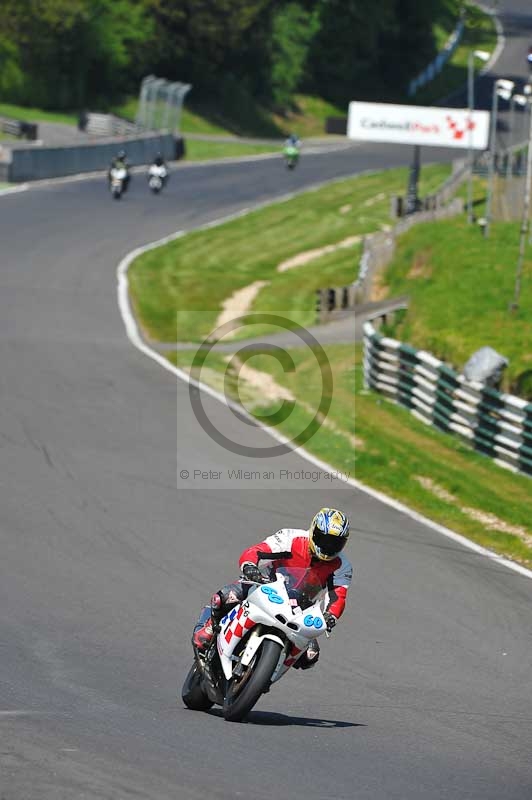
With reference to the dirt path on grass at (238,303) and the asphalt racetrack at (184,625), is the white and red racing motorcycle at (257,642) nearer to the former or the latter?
the asphalt racetrack at (184,625)

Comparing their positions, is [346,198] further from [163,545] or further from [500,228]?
[163,545]

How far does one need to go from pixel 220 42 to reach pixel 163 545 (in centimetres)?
7043

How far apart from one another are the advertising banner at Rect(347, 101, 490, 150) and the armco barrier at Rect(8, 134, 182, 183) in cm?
1063

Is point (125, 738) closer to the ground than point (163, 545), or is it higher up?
higher up

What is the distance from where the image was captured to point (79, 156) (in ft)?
178

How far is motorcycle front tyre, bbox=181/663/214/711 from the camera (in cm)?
997

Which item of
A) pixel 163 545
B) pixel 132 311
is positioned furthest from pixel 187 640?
pixel 132 311

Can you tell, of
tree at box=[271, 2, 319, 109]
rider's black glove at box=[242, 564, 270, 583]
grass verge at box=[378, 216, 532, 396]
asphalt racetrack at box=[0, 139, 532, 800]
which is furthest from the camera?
tree at box=[271, 2, 319, 109]

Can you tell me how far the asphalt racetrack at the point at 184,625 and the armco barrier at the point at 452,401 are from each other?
3.46 meters

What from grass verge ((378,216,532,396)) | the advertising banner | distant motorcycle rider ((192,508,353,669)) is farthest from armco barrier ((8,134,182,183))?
distant motorcycle rider ((192,508,353,669))

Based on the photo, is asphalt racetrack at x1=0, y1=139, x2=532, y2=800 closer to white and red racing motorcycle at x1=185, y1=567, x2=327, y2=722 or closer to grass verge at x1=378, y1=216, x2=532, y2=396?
white and red racing motorcycle at x1=185, y1=567, x2=327, y2=722

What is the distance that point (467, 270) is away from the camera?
32844mm

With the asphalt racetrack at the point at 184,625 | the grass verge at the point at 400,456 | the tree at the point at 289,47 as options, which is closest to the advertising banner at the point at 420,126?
the grass verge at the point at 400,456

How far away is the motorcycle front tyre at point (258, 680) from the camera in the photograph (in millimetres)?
9250
